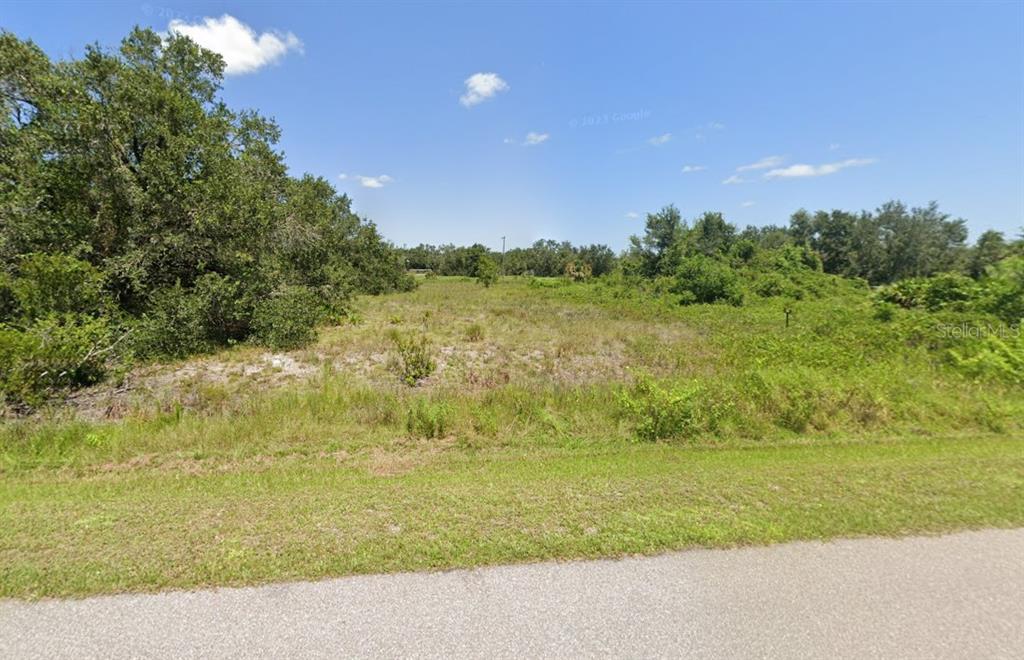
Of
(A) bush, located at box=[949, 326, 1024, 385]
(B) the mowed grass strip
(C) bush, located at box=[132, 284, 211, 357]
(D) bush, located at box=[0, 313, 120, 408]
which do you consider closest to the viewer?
(B) the mowed grass strip

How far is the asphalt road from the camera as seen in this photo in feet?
7.19

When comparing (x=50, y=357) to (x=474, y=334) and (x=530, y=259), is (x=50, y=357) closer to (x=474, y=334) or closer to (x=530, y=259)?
(x=474, y=334)

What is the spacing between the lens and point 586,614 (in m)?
2.43

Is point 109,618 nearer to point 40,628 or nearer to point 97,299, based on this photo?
point 40,628

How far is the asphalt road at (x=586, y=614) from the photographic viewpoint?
86.3 inches

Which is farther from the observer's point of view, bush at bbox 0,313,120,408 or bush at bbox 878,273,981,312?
bush at bbox 878,273,981,312

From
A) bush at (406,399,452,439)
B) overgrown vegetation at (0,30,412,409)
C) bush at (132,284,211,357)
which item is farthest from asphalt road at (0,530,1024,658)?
bush at (132,284,211,357)

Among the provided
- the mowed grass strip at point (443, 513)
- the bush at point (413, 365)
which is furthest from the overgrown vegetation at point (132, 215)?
the mowed grass strip at point (443, 513)

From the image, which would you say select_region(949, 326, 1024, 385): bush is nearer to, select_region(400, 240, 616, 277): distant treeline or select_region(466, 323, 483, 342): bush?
select_region(466, 323, 483, 342): bush

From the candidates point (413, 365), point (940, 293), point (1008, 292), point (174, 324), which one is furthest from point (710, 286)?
point (174, 324)

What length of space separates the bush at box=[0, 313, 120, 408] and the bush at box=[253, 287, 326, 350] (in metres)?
3.80

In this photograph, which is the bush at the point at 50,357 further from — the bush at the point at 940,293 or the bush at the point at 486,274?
the bush at the point at 486,274

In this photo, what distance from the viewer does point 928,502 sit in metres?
3.67

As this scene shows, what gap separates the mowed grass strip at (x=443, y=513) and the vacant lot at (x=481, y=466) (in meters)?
0.02
